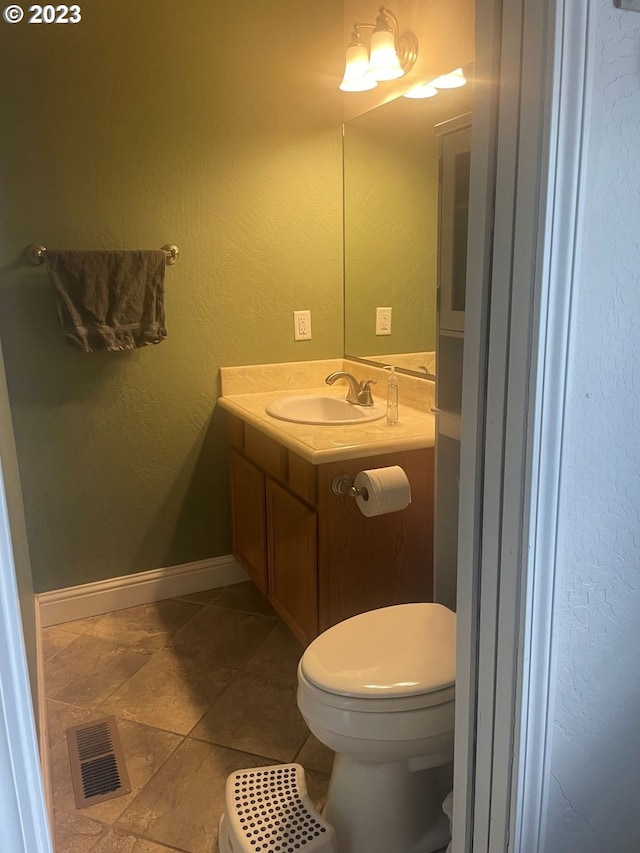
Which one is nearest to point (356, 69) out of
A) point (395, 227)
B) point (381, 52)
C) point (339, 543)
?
point (381, 52)

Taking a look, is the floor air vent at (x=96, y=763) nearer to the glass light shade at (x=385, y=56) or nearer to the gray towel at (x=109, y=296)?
the gray towel at (x=109, y=296)

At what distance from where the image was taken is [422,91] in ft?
7.49

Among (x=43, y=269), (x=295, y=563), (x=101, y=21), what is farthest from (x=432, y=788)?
(x=101, y=21)

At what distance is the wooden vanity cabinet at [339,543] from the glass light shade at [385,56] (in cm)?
133

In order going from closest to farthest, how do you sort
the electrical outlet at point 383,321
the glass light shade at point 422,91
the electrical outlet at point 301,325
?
the glass light shade at point 422,91 < the electrical outlet at point 383,321 < the electrical outlet at point 301,325

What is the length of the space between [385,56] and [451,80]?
1.18 feet

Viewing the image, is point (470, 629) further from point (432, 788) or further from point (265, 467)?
point (265, 467)

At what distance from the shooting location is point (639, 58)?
89 centimetres

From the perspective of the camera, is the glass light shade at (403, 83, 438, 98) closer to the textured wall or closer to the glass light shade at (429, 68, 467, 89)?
the glass light shade at (429, 68, 467, 89)

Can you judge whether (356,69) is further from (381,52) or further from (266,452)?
(266,452)

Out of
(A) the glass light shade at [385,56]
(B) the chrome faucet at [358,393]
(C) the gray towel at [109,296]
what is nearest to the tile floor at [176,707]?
(B) the chrome faucet at [358,393]

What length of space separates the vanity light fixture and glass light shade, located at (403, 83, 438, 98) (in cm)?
7

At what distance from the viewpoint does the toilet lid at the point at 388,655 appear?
4.53 ft

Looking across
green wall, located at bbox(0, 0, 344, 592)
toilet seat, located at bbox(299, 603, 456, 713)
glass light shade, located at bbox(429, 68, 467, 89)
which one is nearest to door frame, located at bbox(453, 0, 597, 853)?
toilet seat, located at bbox(299, 603, 456, 713)
